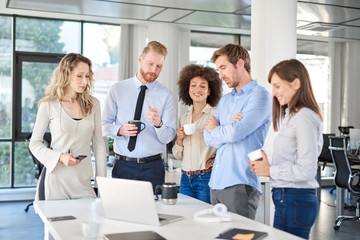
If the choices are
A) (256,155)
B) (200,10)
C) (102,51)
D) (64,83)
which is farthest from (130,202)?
(102,51)

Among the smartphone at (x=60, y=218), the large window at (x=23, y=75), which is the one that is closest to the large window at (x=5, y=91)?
the large window at (x=23, y=75)

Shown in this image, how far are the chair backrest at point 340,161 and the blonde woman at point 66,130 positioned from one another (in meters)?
4.01

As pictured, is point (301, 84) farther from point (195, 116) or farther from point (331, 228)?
point (331, 228)

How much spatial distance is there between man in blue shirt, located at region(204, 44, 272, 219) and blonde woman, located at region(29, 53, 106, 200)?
32.6 inches

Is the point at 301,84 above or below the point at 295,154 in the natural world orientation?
above

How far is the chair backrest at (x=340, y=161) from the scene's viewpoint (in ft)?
20.3

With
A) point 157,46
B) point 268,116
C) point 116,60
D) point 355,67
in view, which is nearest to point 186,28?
point 116,60

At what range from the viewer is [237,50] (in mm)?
2936

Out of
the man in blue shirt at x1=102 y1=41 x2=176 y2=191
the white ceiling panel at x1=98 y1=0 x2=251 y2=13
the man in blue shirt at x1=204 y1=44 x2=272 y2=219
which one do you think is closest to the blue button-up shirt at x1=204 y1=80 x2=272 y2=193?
the man in blue shirt at x1=204 y1=44 x2=272 y2=219

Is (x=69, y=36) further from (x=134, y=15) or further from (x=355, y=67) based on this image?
(x=355, y=67)

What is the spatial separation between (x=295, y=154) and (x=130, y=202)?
0.86 meters

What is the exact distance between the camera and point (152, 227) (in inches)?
86.8

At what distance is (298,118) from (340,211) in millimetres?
4943

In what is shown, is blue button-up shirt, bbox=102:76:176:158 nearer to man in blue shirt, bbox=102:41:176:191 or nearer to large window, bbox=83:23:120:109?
man in blue shirt, bbox=102:41:176:191
